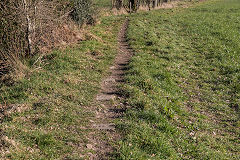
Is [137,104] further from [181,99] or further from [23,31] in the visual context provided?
[23,31]

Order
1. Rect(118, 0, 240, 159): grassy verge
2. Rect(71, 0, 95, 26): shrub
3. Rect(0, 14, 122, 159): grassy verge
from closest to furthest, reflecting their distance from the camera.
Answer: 1. Rect(0, 14, 122, 159): grassy verge
2. Rect(118, 0, 240, 159): grassy verge
3. Rect(71, 0, 95, 26): shrub

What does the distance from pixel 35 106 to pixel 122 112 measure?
267cm

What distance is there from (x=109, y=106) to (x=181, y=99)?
2857 millimetres

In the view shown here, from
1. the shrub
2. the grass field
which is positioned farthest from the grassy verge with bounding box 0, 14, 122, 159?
the shrub

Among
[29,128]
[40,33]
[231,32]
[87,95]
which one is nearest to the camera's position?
[29,128]

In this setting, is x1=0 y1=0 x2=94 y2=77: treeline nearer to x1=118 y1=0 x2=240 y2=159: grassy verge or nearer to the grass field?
the grass field

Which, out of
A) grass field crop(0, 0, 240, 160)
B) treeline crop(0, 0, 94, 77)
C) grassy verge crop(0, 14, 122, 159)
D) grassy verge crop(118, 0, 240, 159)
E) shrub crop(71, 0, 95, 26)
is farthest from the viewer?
shrub crop(71, 0, 95, 26)

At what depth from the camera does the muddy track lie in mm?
6050

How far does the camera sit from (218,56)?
46.8 ft

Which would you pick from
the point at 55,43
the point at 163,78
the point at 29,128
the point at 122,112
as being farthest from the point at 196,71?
the point at 29,128

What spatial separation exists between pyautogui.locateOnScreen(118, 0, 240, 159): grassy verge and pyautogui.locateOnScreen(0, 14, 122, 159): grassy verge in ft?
→ 4.24

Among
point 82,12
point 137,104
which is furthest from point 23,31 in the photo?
point 82,12

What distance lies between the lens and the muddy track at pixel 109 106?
6050 millimetres

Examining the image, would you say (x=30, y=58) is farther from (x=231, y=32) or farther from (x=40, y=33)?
(x=231, y=32)
